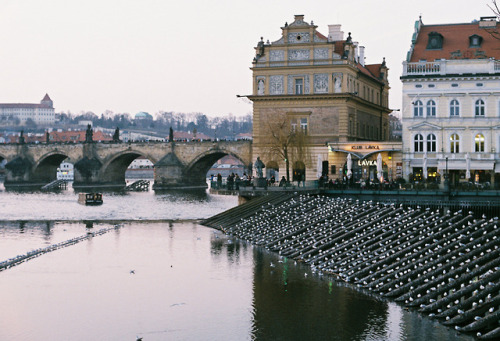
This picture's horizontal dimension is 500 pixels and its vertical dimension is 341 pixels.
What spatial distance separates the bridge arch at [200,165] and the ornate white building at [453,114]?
39784 mm

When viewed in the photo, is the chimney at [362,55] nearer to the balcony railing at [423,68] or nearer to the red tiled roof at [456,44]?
the red tiled roof at [456,44]

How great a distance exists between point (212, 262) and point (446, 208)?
12234 millimetres

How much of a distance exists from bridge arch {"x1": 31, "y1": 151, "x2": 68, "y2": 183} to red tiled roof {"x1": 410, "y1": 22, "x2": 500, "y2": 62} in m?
68.6

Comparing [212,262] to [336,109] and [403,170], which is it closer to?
[403,170]

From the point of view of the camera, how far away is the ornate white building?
55.6 metres

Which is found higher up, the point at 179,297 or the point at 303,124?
the point at 303,124

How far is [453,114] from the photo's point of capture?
56.6 metres

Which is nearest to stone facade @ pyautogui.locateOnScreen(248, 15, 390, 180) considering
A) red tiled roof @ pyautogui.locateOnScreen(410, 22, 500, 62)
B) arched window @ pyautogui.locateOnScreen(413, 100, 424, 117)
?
red tiled roof @ pyautogui.locateOnScreen(410, 22, 500, 62)

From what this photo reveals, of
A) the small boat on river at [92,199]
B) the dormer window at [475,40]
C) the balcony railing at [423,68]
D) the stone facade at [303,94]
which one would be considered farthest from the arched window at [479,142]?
the small boat on river at [92,199]

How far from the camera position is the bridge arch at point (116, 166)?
109 meters

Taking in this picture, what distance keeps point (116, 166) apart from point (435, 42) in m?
63.6

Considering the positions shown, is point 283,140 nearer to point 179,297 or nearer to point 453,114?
point 453,114

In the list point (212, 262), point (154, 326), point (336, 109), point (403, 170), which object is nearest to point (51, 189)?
point (336, 109)

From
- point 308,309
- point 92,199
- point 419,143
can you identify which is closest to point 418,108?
point 419,143
